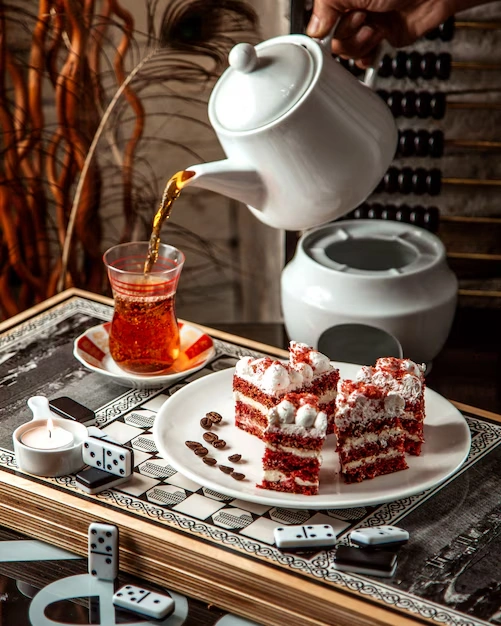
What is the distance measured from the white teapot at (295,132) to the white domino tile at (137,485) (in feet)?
1.77

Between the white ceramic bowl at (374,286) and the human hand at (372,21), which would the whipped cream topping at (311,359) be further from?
the human hand at (372,21)

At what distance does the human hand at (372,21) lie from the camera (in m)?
2.03

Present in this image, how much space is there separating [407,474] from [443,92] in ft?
4.52

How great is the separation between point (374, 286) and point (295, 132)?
22.4 inches

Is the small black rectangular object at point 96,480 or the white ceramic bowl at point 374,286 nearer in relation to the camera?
the small black rectangular object at point 96,480

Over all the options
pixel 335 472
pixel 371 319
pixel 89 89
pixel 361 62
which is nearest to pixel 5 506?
pixel 335 472

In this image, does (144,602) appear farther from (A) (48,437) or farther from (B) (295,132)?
(B) (295,132)

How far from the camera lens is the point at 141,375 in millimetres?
2031

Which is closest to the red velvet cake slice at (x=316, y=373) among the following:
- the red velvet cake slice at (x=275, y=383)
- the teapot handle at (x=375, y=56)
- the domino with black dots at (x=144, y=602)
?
the red velvet cake slice at (x=275, y=383)

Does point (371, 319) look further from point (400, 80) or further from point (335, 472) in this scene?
point (400, 80)

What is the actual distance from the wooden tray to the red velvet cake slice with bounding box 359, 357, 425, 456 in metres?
0.10

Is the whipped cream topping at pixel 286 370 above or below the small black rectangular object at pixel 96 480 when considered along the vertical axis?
above

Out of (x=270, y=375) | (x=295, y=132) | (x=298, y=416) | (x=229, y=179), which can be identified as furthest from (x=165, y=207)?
(x=298, y=416)

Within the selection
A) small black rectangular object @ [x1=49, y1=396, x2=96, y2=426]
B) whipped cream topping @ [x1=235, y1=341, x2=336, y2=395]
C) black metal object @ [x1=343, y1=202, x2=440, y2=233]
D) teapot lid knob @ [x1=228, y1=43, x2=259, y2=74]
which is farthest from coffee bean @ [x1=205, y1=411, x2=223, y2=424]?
black metal object @ [x1=343, y1=202, x2=440, y2=233]
